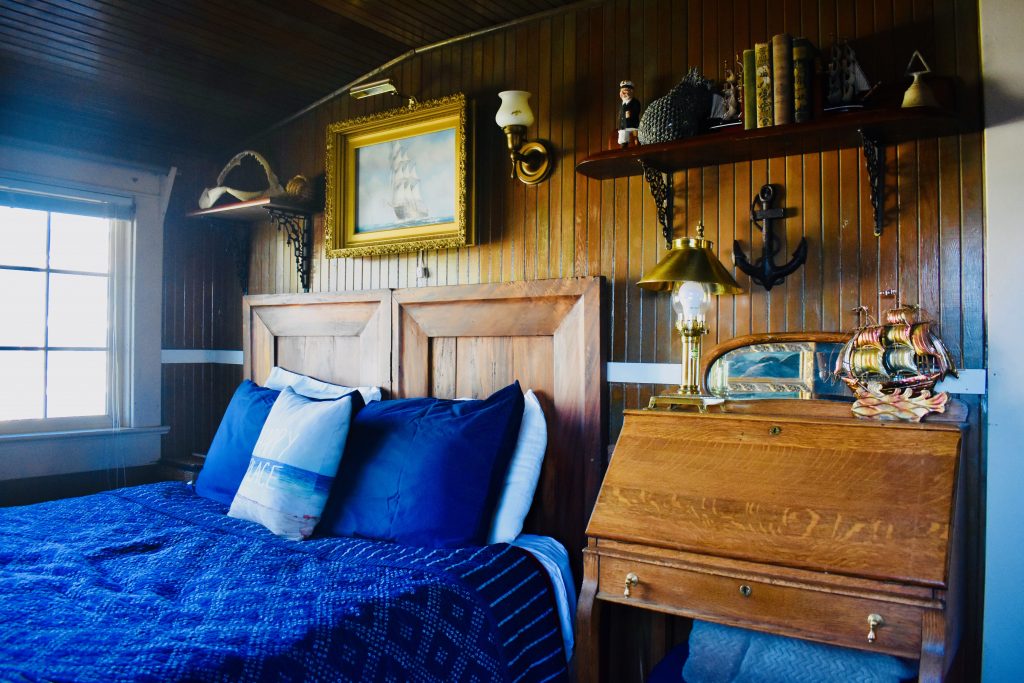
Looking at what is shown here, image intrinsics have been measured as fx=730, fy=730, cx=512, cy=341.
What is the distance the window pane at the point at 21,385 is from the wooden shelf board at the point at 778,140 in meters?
2.47

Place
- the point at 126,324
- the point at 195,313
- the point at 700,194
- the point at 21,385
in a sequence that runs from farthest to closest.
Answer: the point at 195,313, the point at 126,324, the point at 21,385, the point at 700,194

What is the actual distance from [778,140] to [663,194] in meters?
0.40

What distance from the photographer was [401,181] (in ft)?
9.51

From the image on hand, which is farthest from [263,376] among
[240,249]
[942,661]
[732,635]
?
[942,661]

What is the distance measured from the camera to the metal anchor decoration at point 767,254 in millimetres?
2070

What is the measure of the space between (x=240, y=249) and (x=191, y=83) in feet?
2.70

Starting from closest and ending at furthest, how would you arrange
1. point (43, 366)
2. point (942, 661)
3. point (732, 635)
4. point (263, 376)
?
point (942, 661), point (732, 635), point (43, 366), point (263, 376)

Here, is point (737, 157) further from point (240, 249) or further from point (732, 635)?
point (240, 249)

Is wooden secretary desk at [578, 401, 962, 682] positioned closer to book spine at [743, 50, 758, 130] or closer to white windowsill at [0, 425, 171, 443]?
book spine at [743, 50, 758, 130]

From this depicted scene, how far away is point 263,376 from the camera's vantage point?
3371 millimetres

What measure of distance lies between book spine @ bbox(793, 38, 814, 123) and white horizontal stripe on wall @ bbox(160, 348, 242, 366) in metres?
2.73

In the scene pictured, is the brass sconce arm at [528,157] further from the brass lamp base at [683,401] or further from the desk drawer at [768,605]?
the desk drawer at [768,605]

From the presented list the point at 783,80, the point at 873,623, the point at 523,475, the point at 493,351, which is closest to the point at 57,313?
the point at 493,351

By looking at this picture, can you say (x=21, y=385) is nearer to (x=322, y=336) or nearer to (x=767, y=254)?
(x=322, y=336)
